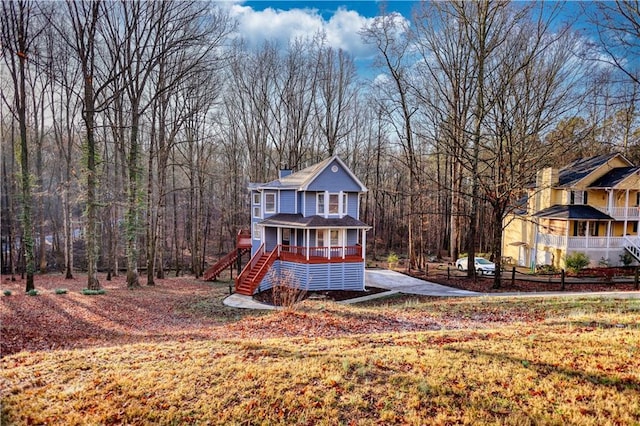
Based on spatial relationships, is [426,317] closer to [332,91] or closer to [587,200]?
[587,200]

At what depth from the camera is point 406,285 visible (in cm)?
1927

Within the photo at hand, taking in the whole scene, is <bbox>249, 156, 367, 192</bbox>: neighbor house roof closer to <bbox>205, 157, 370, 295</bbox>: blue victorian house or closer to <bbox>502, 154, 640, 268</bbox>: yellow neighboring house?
<bbox>205, 157, 370, 295</bbox>: blue victorian house

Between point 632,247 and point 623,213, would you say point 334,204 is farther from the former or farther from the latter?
point 632,247

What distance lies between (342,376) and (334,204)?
47.8 feet

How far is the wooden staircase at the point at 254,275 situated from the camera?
59.9ft

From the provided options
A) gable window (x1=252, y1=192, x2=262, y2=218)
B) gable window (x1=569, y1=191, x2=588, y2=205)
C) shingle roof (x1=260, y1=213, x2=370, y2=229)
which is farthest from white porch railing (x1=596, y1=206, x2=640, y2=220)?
gable window (x1=252, y1=192, x2=262, y2=218)

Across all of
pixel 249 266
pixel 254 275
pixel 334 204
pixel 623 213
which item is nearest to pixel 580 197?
pixel 623 213

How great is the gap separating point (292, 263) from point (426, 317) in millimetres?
9078

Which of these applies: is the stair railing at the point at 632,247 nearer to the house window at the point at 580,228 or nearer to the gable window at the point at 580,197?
the house window at the point at 580,228

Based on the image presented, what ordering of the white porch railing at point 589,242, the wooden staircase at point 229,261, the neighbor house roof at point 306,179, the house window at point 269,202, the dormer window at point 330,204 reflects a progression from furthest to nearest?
the wooden staircase at point 229,261 → the white porch railing at point 589,242 → the house window at point 269,202 → the dormer window at point 330,204 → the neighbor house roof at point 306,179

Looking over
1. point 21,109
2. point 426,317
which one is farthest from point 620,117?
point 21,109

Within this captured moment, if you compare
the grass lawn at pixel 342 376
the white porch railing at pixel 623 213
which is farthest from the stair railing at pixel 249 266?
the white porch railing at pixel 623 213

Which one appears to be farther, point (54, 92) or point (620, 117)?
point (620, 117)

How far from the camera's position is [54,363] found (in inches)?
260
